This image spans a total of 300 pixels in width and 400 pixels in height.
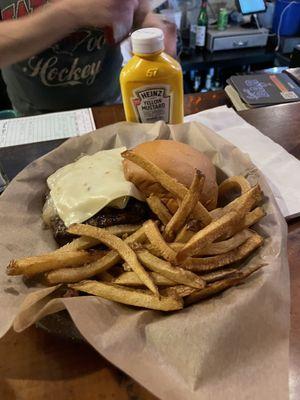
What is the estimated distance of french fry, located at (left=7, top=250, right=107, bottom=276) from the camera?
74cm

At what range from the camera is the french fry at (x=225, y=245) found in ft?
2.50

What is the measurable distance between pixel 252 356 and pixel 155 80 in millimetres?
822

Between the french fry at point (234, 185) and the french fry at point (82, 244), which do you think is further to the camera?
the french fry at point (234, 185)

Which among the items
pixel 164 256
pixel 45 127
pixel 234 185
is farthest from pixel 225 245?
pixel 45 127

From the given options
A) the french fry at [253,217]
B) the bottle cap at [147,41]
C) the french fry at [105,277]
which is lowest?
the french fry at [105,277]

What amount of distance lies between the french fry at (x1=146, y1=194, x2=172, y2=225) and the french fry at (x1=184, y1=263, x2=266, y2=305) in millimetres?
202

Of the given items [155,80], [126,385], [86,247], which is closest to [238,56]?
[155,80]

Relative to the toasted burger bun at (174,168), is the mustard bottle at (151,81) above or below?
above

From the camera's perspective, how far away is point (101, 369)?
2.27 ft

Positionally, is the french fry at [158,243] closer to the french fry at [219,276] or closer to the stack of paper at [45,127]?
the french fry at [219,276]

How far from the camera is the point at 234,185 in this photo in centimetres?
98

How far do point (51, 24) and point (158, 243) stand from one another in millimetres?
1150

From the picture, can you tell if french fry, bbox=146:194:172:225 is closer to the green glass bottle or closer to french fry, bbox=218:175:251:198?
french fry, bbox=218:175:251:198

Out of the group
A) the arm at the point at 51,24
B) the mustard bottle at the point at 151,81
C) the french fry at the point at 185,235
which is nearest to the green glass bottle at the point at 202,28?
the arm at the point at 51,24
